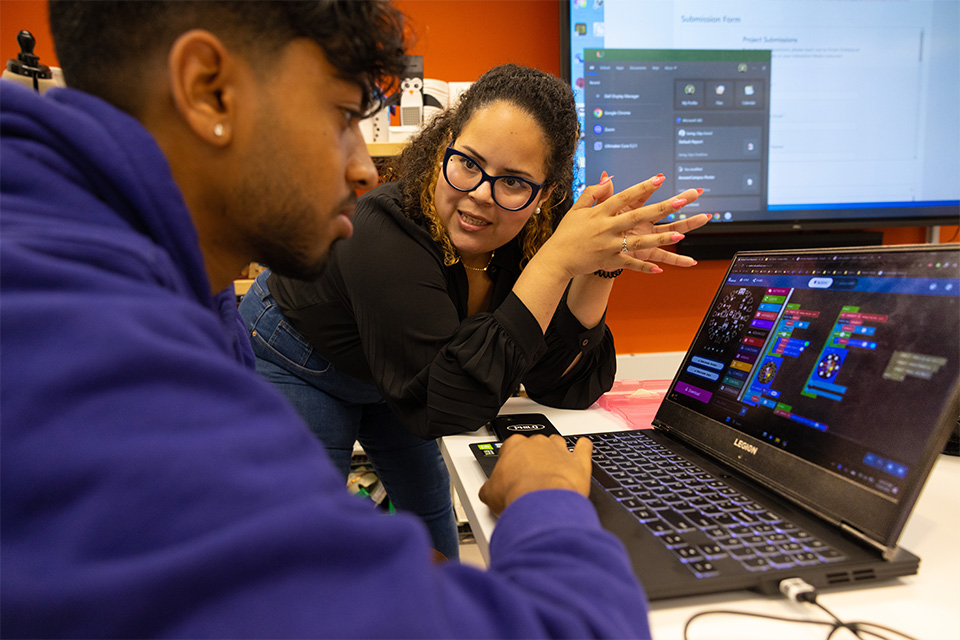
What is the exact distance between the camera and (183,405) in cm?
33

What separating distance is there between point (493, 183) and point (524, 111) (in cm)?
14

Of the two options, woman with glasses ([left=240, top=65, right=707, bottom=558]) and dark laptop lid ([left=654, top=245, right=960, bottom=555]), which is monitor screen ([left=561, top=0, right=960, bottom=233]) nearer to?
woman with glasses ([left=240, top=65, right=707, bottom=558])

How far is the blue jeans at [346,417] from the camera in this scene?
1.30 m

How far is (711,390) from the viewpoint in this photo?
89 centimetres

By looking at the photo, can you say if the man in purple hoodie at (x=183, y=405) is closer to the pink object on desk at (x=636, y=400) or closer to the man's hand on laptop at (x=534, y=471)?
the man's hand on laptop at (x=534, y=471)

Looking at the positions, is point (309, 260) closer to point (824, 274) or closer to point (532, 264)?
point (532, 264)

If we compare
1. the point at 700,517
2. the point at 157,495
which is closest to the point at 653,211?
the point at 700,517

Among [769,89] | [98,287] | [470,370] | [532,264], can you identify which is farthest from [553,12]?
[98,287]

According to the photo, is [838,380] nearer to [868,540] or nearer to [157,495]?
[868,540]

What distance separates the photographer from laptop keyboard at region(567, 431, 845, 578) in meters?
0.55

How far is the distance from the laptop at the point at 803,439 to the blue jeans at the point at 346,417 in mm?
530

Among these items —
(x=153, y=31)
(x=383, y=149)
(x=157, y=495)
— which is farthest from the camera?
(x=383, y=149)

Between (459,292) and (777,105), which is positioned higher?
(777,105)

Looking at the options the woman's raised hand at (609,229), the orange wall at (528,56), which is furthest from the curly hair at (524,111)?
the orange wall at (528,56)
